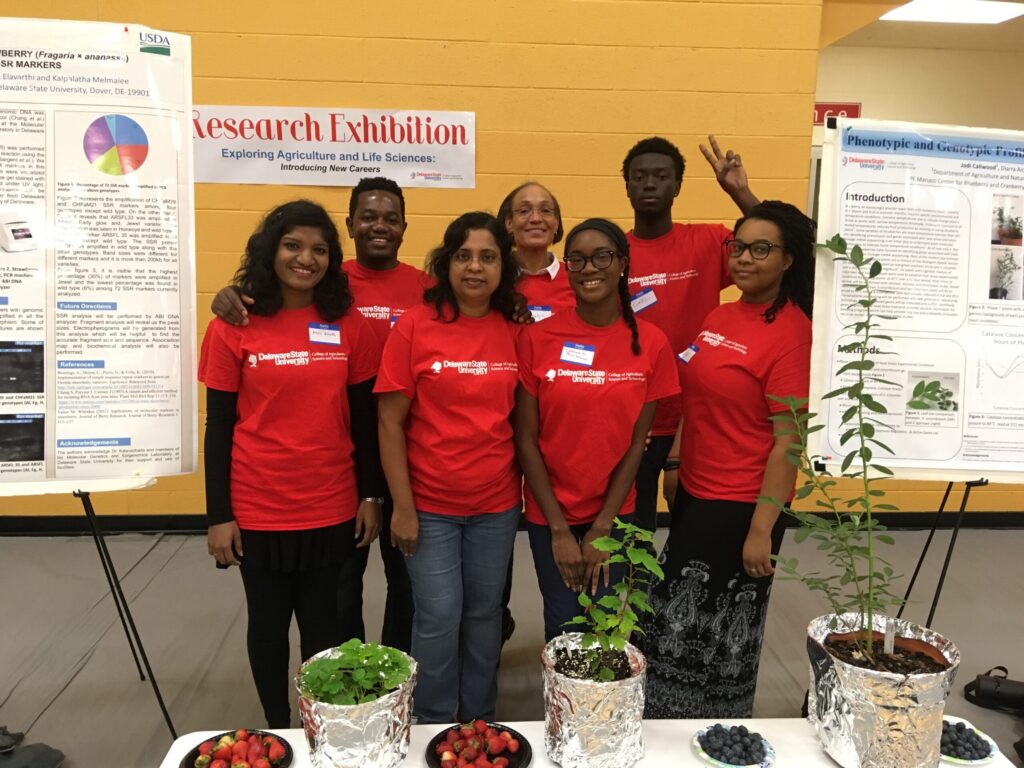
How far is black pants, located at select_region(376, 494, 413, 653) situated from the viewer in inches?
82.3

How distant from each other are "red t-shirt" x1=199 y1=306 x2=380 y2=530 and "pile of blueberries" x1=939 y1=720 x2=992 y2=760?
1362mm

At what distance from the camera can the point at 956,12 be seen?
12.9 feet

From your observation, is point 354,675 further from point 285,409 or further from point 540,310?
point 540,310

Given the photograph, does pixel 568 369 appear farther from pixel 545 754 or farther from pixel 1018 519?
pixel 1018 519

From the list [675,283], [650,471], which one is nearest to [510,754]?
[650,471]

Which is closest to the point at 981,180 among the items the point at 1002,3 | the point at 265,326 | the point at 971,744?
the point at 971,744

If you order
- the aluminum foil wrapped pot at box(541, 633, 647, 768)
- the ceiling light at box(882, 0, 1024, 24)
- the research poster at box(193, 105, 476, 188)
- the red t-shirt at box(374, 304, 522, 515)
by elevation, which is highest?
the ceiling light at box(882, 0, 1024, 24)

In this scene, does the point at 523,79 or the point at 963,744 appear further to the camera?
the point at 523,79

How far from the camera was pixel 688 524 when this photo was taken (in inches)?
68.3

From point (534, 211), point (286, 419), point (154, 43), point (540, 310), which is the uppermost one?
point (154, 43)

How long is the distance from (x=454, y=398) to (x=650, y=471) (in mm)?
806

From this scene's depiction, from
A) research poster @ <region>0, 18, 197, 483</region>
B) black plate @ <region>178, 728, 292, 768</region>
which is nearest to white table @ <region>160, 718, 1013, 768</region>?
black plate @ <region>178, 728, 292, 768</region>

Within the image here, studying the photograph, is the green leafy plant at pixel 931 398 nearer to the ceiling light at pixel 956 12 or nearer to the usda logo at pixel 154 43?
the usda logo at pixel 154 43

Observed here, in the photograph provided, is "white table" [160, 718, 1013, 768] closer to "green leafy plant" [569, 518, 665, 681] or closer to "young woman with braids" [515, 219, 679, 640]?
"green leafy plant" [569, 518, 665, 681]
